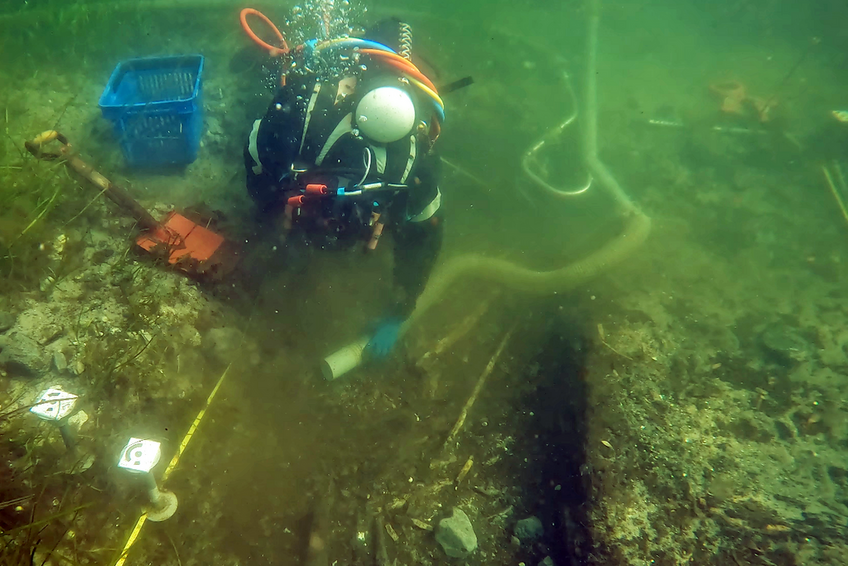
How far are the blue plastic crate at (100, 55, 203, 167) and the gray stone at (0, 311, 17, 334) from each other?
1.83 m

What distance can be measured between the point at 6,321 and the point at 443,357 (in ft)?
10.4

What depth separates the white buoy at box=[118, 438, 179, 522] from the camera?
85.4 inches

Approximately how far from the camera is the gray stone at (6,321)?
2.83m

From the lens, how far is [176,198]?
4.15 meters

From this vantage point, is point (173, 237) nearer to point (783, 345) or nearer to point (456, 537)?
point (456, 537)

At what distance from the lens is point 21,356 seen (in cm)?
274

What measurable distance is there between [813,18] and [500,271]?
9.94 m

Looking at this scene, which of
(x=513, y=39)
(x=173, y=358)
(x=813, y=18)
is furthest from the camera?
(x=813, y=18)

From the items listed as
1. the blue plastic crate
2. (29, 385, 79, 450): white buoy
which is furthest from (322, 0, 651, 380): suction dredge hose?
the blue plastic crate

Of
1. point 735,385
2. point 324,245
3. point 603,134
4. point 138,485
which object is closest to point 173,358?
point 138,485

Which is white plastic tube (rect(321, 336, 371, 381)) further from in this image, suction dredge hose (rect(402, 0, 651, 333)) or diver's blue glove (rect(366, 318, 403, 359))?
suction dredge hose (rect(402, 0, 651, 333))

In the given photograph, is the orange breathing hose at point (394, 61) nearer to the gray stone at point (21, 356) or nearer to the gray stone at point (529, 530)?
the gray stone at point (21, 356)

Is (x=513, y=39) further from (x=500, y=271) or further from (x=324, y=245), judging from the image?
(x=324, y=245)

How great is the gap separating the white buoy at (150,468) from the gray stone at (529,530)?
2298mm
